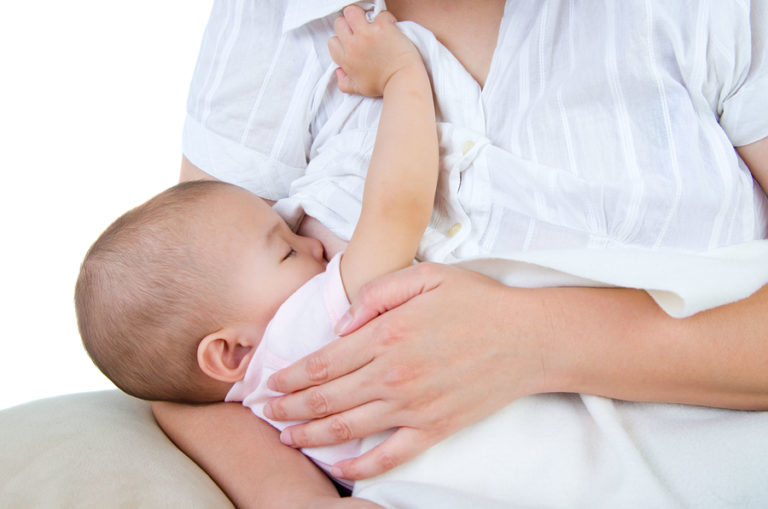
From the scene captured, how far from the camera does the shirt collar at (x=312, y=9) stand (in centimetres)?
115

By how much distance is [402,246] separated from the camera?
970 millimetres

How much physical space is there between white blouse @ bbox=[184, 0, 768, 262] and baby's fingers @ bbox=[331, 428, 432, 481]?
0.97ft

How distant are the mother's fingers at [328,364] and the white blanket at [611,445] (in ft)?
0.53

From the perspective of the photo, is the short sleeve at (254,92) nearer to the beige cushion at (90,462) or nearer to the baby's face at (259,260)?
the baby's face at (259,260)

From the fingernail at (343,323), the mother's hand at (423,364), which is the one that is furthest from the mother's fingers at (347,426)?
the fingernail at (343,323)

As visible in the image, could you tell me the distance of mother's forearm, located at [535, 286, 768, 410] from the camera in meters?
0.82

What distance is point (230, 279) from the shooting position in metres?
1.01

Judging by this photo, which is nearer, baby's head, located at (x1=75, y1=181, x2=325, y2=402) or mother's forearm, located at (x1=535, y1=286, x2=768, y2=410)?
mother's forearm, located at (x1=535, y1=286, x2=768, y2=410)

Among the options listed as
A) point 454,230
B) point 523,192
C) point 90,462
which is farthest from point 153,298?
point 523,192

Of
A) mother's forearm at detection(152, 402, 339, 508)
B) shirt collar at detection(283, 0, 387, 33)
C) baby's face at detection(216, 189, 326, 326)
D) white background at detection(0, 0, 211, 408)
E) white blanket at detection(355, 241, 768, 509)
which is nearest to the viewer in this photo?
white blanket at detection(355, 241, 768, 509)

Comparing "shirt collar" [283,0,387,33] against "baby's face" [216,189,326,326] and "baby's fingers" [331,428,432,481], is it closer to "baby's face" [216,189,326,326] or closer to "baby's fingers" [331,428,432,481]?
"baby's face" [216,189,326,326]

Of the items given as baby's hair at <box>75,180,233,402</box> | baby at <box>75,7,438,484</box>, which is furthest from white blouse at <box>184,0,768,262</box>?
baby's hair at <box>75,180,233,402</box>

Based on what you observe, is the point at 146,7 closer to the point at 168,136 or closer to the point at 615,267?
the point at 168,136

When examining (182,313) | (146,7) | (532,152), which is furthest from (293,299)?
(146,7)
